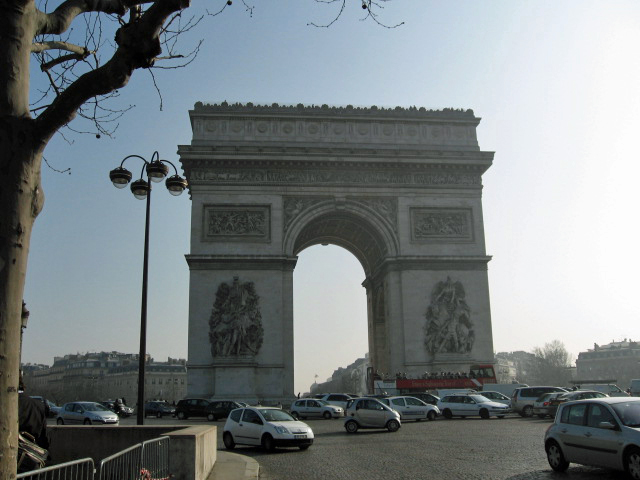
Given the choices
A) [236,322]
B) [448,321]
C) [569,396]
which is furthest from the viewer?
[448,321]

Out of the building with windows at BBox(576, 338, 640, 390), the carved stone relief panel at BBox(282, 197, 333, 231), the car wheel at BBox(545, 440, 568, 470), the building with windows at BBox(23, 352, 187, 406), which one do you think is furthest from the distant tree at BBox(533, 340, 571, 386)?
the car wheel at BBox(545, 440, 568, 470)

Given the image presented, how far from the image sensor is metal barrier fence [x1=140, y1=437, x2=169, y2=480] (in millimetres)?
7336

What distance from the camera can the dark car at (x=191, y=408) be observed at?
31.7m

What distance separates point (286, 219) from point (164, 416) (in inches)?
545

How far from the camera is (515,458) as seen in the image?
13.0m

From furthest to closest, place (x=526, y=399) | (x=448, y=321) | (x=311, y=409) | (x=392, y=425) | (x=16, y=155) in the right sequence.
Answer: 1. (x=448, y=321)
2. (x=311, y=409)
3. (x=526, y=399)
4. (x=392, y=425)
5. (x=16, y=155)

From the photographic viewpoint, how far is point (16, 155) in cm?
400

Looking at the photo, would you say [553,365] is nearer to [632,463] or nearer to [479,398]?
[479,398]

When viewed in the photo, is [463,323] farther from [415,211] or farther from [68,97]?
[68,97]

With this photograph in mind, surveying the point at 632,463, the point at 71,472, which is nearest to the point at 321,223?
the point at 632,463

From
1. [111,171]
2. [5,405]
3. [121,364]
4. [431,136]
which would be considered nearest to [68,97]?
[5,405]

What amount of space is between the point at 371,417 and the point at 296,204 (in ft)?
56.5

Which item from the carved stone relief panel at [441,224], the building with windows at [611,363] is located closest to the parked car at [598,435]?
the carved stone relief panel at [441,224]

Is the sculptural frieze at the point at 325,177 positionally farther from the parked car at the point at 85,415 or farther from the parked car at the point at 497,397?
the parked car at the point at 85,415
